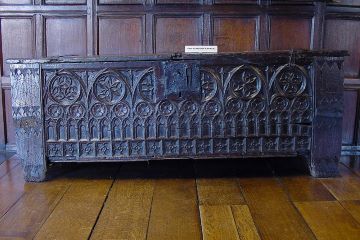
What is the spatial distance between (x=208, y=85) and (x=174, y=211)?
20.1 inches

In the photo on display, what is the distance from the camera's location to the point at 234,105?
5.07 ft

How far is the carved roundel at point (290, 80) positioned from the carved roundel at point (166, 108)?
42 cm

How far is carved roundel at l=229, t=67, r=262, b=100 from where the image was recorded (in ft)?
5.00

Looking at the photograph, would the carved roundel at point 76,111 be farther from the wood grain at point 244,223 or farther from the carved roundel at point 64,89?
the wood grain at point 244,223

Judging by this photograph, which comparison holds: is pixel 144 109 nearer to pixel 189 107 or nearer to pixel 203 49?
pixel 189 107

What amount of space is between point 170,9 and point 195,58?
47cm

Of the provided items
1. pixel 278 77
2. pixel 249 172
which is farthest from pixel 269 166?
pixel 278 77

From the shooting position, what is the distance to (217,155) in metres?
1.57

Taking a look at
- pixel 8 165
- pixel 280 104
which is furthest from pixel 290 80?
pixel 8 165

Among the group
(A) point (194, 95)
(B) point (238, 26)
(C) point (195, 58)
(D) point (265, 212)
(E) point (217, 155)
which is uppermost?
(B) point (238, 26)

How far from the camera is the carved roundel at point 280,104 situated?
155cm

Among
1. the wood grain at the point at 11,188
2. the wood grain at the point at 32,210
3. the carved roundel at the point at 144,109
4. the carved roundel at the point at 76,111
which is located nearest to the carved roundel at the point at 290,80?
the carved roundel at the point at 144,109

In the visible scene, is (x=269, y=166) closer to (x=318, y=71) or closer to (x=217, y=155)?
(x=217, y=155)

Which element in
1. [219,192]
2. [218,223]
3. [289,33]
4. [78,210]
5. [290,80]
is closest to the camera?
[218,223]
